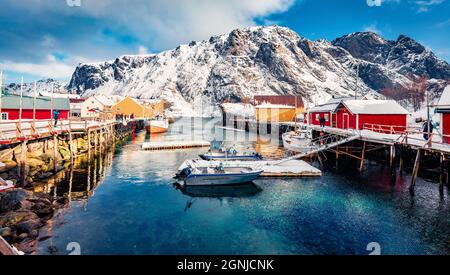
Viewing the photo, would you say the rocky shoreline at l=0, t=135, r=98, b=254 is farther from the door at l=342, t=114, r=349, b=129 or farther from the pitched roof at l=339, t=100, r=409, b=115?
the door at l=342, t=114, r=349, b=129

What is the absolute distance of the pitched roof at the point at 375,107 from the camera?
127 ft

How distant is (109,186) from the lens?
24109 millimetres

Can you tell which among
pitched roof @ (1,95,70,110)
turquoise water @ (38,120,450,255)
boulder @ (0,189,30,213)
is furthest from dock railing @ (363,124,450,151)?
pitched roof @ (1,95,70,110)

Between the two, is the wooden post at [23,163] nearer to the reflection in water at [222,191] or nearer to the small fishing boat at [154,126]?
the reflection in water at [222,191]

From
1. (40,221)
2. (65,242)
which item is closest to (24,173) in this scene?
(40,221)

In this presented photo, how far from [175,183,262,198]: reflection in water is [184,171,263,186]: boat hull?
359 millimetres

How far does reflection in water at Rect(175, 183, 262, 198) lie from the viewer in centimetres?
2203

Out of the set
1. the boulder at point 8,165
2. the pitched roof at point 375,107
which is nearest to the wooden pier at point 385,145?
the pitched roof at point 375,107

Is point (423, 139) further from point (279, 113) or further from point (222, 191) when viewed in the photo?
point (279, 113)

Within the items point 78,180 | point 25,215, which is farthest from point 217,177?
point 25,215

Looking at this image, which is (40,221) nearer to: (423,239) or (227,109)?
(423,239)

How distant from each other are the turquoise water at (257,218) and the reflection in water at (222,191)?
0.27ft

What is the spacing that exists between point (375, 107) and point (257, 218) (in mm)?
31705
